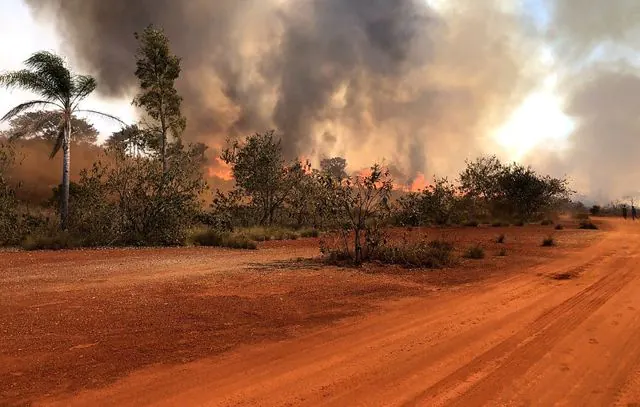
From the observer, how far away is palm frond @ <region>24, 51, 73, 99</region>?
21578 millimetres

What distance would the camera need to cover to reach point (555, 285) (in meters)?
9.91

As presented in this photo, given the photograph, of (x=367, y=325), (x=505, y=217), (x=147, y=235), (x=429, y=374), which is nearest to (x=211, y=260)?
(x=147, y=235)

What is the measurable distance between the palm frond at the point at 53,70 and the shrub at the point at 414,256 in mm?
18326

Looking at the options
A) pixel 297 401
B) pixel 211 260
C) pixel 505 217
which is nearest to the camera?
pixel 297 401

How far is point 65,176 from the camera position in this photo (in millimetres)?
21703

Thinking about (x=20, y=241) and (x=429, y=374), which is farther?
(x=20, y=241)

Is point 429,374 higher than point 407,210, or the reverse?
point 407,210

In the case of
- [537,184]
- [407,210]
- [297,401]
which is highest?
[537,184]

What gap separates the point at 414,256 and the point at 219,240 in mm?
11211

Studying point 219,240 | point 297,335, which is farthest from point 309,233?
point 297,335

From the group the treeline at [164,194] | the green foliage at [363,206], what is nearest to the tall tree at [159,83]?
the treeline at [164,194]

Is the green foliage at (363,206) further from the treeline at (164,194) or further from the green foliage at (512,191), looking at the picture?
the green foliage at (512,191)

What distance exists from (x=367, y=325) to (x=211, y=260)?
9.19 meters

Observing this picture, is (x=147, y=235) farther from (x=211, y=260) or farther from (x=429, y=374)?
(x=429, y=374)
